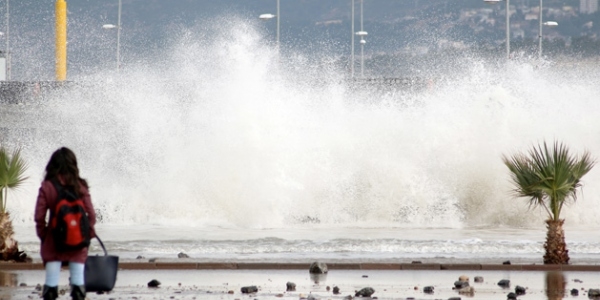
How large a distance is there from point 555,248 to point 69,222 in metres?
Result: 8.22

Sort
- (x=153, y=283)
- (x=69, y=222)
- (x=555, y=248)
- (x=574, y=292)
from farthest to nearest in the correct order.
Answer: (x=555, y=248) < (x=153, y=283) < (x=574, y=292) < (x=69, y=222)

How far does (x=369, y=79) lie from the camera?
158 ft

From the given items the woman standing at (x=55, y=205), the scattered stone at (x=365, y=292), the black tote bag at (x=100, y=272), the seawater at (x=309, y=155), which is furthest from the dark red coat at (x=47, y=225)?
the seawater at (x=309, y=155)

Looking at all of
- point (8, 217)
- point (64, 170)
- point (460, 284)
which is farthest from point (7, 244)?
point (64, 170)

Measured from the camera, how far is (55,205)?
8.42 meters

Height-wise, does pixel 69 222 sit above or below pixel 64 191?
below

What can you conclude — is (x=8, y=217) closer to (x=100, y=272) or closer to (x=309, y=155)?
(x=100, y=272)

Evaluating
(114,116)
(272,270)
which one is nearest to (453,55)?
(114,116)

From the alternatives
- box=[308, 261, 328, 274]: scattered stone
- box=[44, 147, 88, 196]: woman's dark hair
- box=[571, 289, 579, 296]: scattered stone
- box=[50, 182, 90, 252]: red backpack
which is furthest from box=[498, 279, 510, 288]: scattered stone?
box=[44, 147, 88, 196]: woman's dark hair

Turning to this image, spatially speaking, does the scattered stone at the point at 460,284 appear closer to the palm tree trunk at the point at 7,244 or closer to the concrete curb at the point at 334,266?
the concrete curb at the point at 334,266

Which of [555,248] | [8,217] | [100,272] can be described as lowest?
[555,248]

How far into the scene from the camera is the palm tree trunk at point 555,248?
1487cm

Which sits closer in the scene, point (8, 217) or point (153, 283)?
point (153, 283)

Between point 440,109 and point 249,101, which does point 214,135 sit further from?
point 440,109
